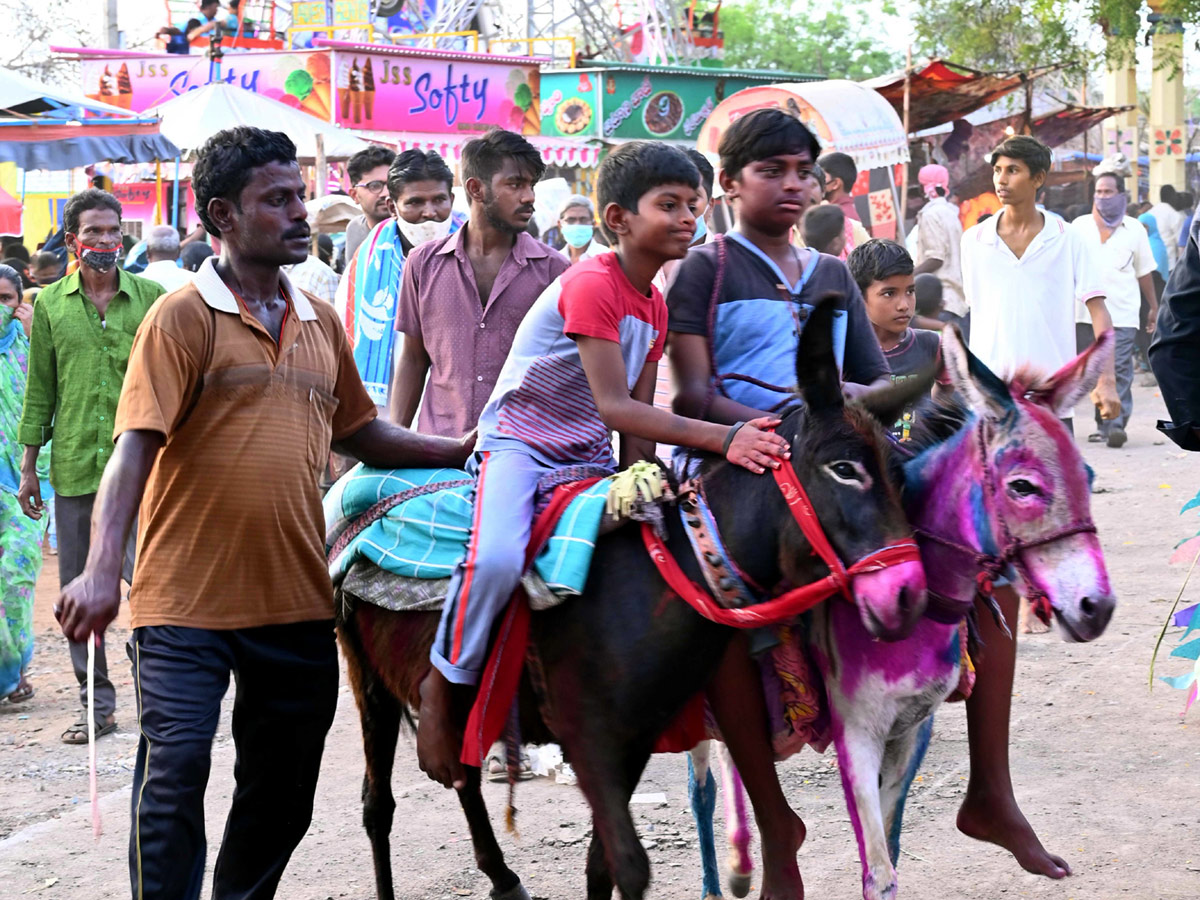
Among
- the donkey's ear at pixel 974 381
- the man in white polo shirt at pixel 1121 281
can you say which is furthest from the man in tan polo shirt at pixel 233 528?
the man in white polo shirt at pixel 1121 281

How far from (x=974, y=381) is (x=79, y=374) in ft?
15.0

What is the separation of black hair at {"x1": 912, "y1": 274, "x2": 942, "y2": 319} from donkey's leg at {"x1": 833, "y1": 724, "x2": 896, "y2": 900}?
3638 millimetres

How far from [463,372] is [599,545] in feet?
4.58

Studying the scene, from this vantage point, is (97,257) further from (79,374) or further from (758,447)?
(758,447)

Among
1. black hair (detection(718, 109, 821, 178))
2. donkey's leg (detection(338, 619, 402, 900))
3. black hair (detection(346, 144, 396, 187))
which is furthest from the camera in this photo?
black hair (detection(346, 144, 396, 187))

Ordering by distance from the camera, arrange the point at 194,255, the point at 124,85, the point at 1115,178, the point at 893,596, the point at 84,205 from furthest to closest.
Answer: the point at 124,85 < the point at 1115,178 < the point at 194,255 < the point at 84,205 < the point at 893,596

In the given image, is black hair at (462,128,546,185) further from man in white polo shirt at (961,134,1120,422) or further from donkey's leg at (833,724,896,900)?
man in white polo shirt at (961,134,1120,422)

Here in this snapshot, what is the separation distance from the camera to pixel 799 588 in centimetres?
328

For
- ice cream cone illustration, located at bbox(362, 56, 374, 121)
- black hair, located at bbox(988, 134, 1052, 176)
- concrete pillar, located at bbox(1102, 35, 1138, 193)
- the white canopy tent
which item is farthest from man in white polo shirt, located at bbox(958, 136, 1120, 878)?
ice cream cone illustration, located at bbox(362, 56, 374, 121)

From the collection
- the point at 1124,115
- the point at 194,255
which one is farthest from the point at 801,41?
the point at 194,255

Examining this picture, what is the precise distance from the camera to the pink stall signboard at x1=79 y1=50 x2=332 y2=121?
24531 mm

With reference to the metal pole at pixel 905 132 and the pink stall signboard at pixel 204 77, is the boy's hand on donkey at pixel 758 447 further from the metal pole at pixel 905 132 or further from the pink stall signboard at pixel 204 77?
the pink stall signboard at pixel 204 77

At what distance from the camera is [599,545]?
11.7ft

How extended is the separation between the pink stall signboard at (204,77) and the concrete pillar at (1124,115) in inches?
522
